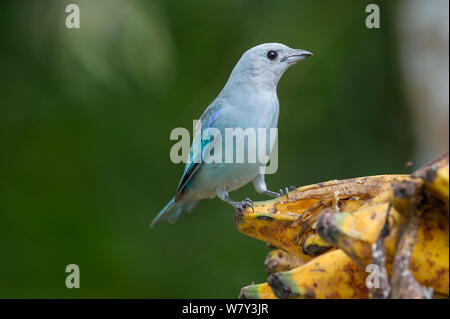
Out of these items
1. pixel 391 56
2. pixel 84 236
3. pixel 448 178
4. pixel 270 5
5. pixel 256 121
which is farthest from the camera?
pixel 391 56

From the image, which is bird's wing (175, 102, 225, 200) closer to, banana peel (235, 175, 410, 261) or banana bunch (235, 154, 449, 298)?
banana peel (235, 175, 410, 261)

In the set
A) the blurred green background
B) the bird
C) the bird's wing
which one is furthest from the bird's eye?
the blurred green background

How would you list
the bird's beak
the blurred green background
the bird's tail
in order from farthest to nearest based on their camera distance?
the blurred green background < the bird's tail < the bird's beak

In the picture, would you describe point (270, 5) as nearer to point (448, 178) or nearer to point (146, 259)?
point (146, 259)

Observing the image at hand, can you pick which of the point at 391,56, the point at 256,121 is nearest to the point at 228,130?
the point at 256,121

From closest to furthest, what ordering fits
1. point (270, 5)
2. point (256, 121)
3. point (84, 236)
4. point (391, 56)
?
point (256, 121) → point (84, 236) → point (270, 5) → point (391, 56)

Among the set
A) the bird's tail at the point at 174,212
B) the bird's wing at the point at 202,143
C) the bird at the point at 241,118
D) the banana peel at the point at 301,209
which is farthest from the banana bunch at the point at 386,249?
the bird's tail at the point at 174,212
